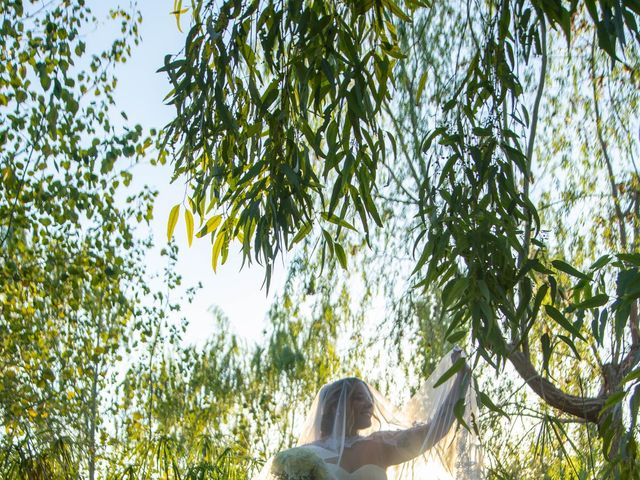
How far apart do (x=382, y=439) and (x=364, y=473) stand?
0.53ft

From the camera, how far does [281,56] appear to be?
256cm

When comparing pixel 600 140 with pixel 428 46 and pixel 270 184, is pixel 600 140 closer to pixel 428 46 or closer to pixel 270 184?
pixel 428 46

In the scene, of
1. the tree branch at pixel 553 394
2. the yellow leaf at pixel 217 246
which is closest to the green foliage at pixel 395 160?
the yellow leaf at pixel 217 246

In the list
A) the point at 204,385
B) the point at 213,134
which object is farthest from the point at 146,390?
the point at 213,134

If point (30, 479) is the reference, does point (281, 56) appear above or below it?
above

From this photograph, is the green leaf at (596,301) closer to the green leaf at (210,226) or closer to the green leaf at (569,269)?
the green leaf at (569,269)

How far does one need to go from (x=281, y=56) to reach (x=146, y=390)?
955 centimetres

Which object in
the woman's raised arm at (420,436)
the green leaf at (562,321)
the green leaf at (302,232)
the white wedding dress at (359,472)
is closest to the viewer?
the green leaf at (562,321)

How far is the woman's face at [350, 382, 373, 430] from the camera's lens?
14.7 feet

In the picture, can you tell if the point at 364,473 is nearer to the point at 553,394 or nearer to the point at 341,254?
the point at 553,394

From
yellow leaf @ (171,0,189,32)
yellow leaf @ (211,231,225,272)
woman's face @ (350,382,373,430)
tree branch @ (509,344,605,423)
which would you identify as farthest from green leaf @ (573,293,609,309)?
tree branch @ (509,344,605,423)

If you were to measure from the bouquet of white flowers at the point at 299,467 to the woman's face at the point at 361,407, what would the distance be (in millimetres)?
436

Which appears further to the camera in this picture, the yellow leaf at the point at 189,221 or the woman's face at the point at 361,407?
the woman's face at the point at 361,407

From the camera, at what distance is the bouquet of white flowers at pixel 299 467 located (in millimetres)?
4004
